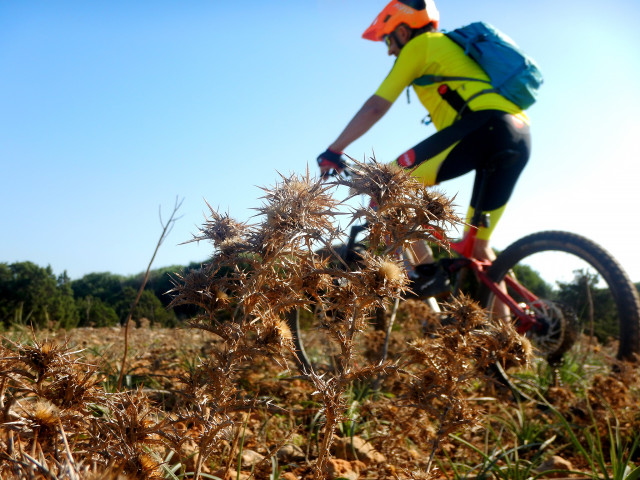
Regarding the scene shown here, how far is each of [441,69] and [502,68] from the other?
0.45 meters

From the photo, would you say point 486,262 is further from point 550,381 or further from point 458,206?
point 458,206

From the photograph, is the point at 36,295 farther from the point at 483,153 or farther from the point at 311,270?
the point at 483,153

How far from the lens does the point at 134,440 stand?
0.94 meters

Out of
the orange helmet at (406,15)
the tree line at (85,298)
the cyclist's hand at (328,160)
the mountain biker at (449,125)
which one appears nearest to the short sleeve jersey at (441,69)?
the mountain biker at (449,125)

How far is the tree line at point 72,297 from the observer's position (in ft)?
10.9

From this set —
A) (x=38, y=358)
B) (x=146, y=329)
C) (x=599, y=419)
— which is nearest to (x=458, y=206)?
(x=38, y=358)

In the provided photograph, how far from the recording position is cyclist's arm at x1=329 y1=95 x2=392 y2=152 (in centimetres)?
340

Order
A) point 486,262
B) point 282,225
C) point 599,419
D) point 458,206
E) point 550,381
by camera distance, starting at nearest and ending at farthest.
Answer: point 282,225 → point 458,206 → point 599,419 → point 550,381 → point 486,262

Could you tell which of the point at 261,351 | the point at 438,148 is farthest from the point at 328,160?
the point at 261,351

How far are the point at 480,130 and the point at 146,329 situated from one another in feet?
11.9

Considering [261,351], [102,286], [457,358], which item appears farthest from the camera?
[102,286]

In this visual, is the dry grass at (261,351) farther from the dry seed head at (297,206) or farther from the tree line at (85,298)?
the tree line at (85,298)

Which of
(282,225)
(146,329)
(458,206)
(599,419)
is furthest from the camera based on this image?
(146,329)

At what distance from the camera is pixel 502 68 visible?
360 centimetres
